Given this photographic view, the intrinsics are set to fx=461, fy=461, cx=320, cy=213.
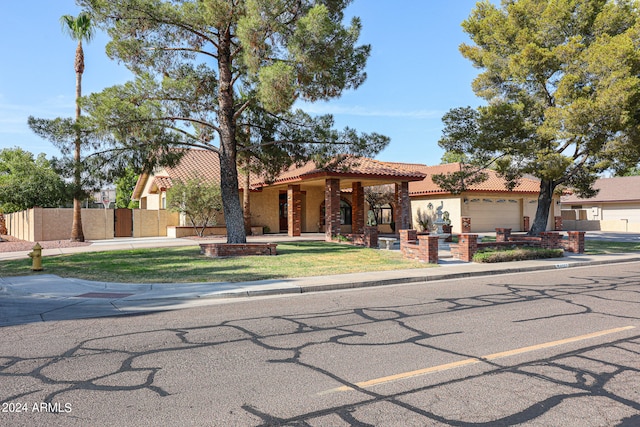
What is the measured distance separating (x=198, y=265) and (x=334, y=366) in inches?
399

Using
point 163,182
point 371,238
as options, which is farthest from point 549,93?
point 163,182

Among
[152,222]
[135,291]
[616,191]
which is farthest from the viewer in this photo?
[616,191]

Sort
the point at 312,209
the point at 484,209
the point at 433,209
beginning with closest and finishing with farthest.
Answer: the point at 312,209, the point at 433,209, the point at 484,209

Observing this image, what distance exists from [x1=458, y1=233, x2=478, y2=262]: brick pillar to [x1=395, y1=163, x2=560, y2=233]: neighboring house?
51.4 feet

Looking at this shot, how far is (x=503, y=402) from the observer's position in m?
4.17

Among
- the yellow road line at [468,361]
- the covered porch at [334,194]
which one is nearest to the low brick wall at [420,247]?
the covered porch at [334,194]

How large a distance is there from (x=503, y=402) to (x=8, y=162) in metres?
54.8

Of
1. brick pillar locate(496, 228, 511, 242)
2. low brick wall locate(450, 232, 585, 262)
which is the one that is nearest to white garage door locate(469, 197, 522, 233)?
brick pillar locate(496, 228, 511, 242)

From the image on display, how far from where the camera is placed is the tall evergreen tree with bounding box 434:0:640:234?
17.4 meters

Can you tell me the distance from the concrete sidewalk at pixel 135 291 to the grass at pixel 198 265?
0.69m

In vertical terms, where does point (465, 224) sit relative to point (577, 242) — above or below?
above

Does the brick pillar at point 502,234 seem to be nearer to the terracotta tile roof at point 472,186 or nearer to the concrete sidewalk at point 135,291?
the concrete sidewalk at point 135,291

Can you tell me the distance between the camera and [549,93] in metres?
21.2

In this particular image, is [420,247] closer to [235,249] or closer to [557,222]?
[235,249]
